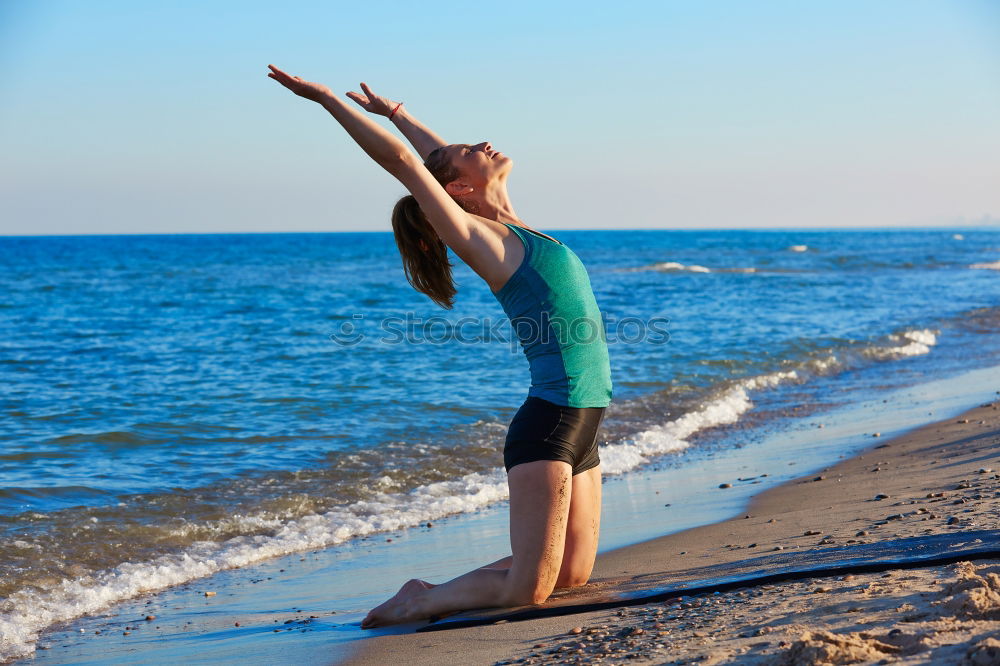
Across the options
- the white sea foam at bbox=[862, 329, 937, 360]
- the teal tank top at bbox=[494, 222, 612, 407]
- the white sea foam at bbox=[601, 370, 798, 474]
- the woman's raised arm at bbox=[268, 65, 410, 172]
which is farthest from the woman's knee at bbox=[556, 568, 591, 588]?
the white sea foam at bbox=[862, 329, 937, 360]

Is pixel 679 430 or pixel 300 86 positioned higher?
pixel 300 86

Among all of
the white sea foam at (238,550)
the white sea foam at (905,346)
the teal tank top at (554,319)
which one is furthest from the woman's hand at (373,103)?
the white sea foam at (905,346)

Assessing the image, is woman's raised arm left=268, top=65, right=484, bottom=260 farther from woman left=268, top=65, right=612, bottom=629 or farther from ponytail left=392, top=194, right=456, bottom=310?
ponytail left=392, top=194, right=456, bottom=310

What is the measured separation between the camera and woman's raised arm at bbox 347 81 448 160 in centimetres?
424

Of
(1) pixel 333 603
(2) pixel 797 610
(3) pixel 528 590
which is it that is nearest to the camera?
(2) pixel 797 610

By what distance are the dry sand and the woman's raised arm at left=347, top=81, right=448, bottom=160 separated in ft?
6.90

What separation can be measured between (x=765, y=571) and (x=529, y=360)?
1.28m

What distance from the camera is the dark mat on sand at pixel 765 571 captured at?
3465 mm

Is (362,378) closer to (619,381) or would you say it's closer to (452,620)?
(619,381)

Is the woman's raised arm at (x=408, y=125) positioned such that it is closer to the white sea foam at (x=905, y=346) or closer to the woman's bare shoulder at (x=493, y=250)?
the woman's bare shoulder at (x=493, y=250)

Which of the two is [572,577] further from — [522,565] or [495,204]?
[495,204]

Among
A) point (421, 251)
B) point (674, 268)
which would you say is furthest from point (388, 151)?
point (674, 268)

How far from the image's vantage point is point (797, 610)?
3.02 meters

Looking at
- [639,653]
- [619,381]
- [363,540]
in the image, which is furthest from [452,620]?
[619,381]
